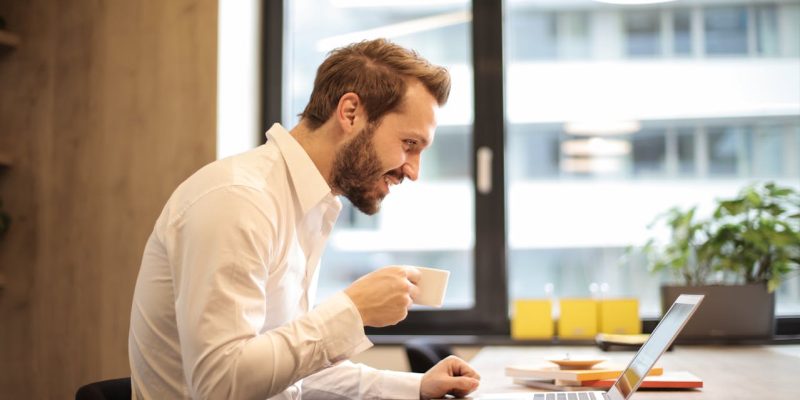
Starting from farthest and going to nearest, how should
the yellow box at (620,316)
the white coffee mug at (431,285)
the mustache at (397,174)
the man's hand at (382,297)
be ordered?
the yellow box at (620,316)
the mustache at (397,174)
the white coffee mug at (431,285)
the man's hand at (382,297)

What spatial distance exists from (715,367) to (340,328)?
4.01ft

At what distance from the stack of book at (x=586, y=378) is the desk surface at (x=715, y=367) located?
1.0 inches

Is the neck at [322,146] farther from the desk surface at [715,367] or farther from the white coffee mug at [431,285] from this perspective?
A: the desk surface at [715,367]

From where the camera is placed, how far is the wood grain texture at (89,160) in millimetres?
3164

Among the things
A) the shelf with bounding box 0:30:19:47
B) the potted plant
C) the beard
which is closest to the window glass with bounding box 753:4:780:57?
the potted plant

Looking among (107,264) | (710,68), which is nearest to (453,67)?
(710,68)

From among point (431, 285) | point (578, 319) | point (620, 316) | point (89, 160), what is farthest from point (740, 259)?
point (89, 160)

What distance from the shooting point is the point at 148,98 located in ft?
10.5

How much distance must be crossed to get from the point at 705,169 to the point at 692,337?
0.75m

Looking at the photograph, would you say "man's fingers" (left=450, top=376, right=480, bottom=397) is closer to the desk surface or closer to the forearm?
the desk surface

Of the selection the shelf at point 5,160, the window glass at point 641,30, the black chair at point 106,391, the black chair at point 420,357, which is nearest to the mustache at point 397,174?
the black chair at point 106,391

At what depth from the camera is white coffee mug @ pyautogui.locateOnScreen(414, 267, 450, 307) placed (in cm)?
158

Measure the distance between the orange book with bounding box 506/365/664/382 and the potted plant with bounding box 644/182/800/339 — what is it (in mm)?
1255

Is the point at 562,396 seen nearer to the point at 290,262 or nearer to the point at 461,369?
the point at 461,369
